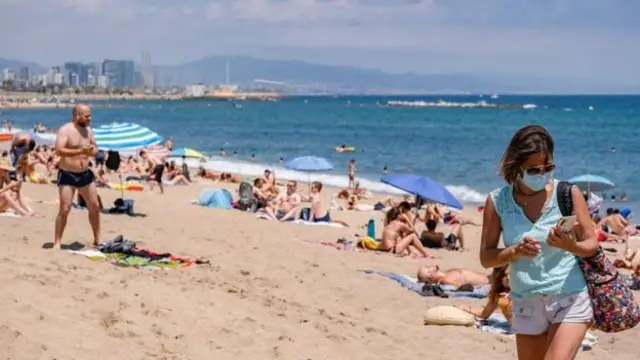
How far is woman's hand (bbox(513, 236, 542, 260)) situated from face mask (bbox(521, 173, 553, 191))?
8.1 inches

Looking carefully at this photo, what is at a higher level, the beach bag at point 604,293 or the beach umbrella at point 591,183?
the beach bag at point 604,293

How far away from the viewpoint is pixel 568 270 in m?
3.36

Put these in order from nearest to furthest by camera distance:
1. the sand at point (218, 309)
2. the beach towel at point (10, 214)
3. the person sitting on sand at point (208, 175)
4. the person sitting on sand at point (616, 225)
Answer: the sand at point (218, 309)
the beach towel at point (10, 214)
the person sitting on sand at point (616, 225)
the person sitting on sand at point (208, 175)

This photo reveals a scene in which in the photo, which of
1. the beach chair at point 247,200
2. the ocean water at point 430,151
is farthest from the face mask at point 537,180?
the ocean water at point 430,151

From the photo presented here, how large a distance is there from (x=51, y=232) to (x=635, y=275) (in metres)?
6.81

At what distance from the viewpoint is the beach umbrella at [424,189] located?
12.7 meters

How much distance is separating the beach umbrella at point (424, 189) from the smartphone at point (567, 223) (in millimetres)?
9392

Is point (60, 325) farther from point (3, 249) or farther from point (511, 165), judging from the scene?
point (511, 165)

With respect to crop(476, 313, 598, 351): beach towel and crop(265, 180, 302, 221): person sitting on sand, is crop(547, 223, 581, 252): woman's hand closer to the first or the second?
crop(476, 313, 598, 351): beach towel

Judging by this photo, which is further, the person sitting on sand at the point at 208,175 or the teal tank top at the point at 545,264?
the person sitting on sand at the point at 208,175

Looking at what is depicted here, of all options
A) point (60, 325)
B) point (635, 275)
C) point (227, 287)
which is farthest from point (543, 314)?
point (635, 275)

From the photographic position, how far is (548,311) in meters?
3.38

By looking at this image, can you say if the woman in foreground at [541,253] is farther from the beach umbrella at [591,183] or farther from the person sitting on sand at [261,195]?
the beach umbrella at [591,183]

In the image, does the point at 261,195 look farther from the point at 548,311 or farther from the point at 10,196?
the point at 548,311
